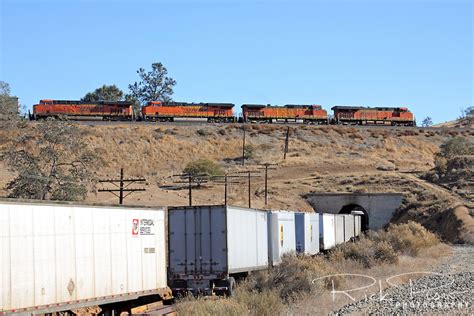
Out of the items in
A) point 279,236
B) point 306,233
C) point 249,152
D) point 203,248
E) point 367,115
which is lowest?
point 306,233

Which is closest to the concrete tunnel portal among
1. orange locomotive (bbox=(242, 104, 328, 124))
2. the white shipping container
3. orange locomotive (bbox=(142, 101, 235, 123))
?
orange locomotive (bbox=(242, 104, 328, 124))

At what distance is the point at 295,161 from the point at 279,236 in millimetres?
61327

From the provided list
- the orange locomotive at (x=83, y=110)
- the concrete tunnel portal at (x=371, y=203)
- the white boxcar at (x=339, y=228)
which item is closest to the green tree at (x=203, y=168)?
the concrete tunnel portal at (x=371, y=203)

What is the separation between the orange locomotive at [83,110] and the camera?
87.8m

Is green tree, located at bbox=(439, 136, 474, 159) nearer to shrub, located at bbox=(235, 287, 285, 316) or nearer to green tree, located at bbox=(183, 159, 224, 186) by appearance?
green tree, located at bbox=(183, 159, 224, 186)

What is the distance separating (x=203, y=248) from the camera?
2205 centimetres

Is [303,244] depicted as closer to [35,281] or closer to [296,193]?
[35,281]

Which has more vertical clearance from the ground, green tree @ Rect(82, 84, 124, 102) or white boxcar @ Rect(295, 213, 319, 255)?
green tree @ Rect(82, 84, 124, 102)

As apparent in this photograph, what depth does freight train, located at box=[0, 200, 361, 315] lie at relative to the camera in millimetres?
13992

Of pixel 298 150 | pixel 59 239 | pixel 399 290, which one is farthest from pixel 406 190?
pixel 59 239

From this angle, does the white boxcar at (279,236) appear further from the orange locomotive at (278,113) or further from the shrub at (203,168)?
the orange locomotive at (278,113)

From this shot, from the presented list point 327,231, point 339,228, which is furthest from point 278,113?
point 327,231

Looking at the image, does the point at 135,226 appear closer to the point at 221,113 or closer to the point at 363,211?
the point at 363,211

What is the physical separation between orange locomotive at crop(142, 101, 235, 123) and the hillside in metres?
1.38
